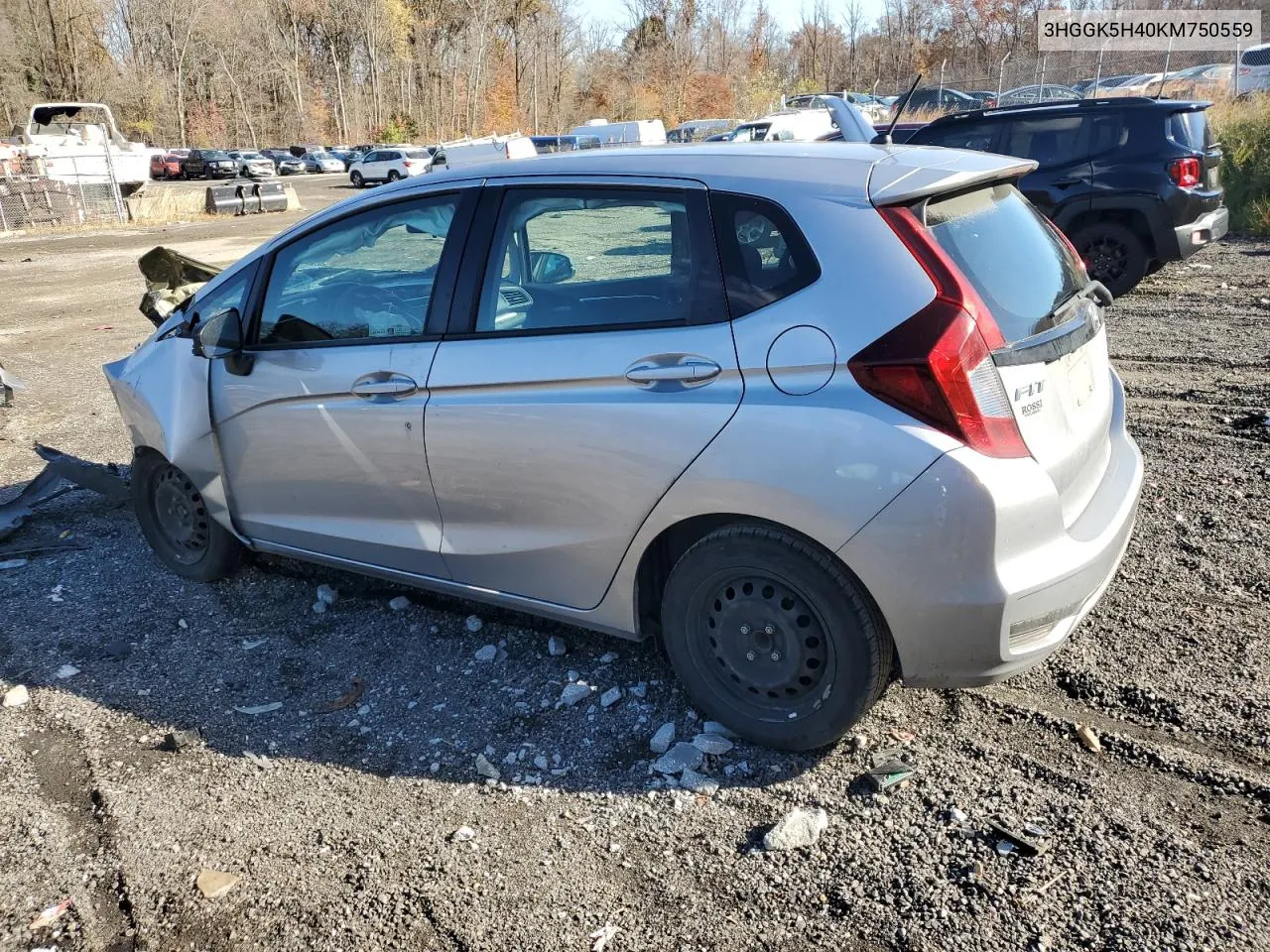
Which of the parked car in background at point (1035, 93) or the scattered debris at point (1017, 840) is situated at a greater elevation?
the parked car in background at point (1035, 93)

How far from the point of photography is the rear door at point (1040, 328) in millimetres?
2775

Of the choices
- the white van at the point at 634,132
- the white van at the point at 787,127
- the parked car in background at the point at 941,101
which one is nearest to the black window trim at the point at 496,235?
the white van at the point at 787,127

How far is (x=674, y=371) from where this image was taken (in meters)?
2.95

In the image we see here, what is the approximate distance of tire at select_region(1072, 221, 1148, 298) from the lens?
10.1m

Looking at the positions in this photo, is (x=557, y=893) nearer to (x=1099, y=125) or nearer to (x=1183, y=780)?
(x=1183, y=780)

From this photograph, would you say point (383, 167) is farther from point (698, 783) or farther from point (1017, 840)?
point (1017, 840)

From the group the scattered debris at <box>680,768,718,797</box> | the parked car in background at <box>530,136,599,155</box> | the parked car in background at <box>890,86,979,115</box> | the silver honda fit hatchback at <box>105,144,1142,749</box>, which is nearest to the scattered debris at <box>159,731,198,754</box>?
the silver honda fit hatchback at <box>105,144,1142,749</box>

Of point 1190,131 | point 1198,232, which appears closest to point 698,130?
point 1190,131

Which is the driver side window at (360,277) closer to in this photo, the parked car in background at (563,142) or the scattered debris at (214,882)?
the scattered debris at (214,882)

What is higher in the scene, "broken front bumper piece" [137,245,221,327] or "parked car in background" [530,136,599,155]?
"parked car in background" [530,136,599,155]

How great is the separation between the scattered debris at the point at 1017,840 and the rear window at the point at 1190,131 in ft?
30.5

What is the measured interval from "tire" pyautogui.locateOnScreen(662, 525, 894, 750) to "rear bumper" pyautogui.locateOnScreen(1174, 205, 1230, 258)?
8.75m

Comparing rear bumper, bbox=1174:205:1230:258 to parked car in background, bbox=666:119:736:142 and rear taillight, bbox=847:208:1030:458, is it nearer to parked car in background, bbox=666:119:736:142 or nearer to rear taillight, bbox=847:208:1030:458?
rear taillight, bbox=847:208:1030:458

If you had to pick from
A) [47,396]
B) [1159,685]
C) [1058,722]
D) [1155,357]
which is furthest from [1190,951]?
[47,396]
